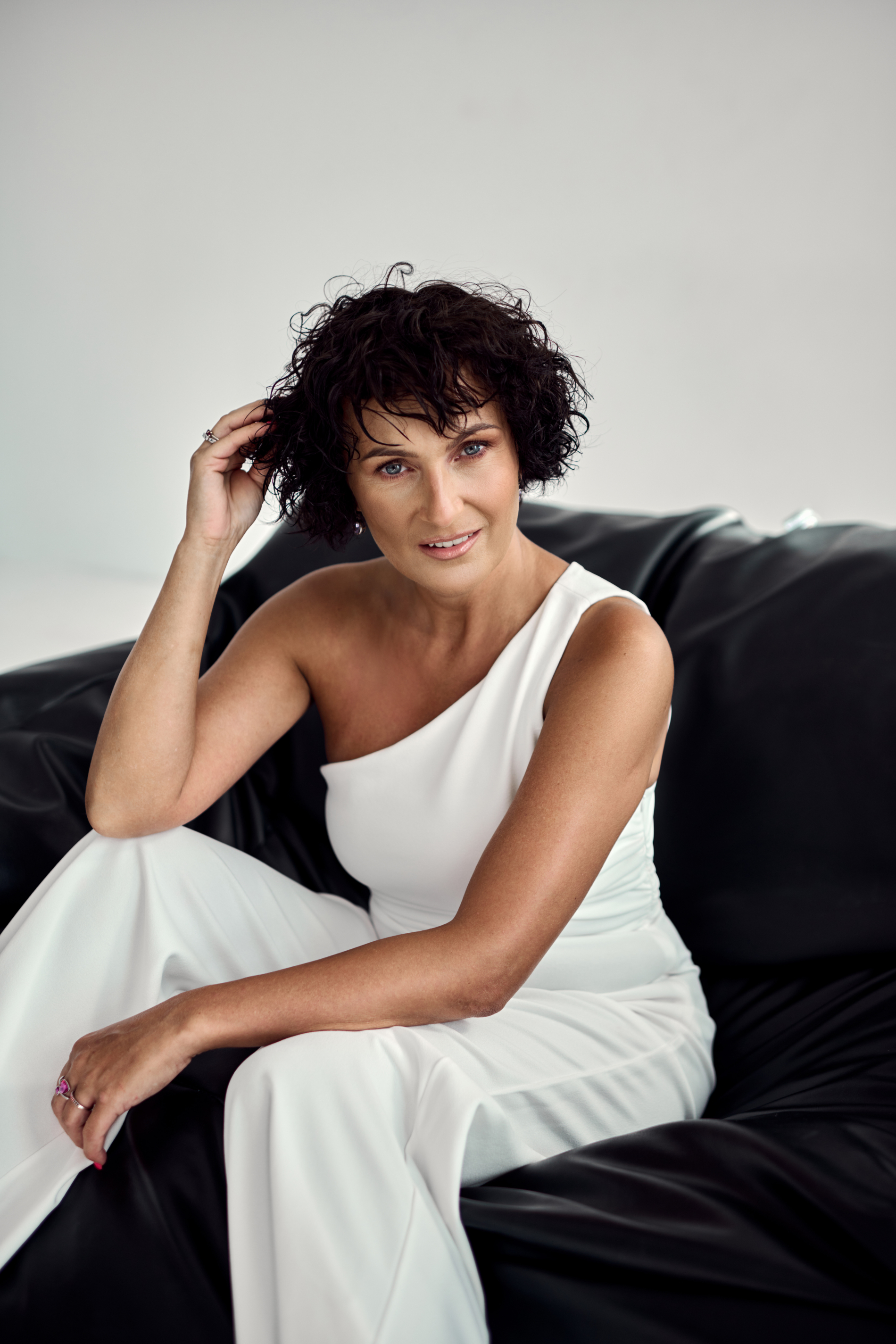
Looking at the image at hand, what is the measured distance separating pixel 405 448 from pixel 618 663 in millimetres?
402

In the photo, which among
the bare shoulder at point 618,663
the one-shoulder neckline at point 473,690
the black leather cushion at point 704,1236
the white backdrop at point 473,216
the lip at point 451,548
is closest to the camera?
the black leather cushion at point 704,1236

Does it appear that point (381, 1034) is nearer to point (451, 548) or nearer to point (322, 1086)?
point (322, 1086)

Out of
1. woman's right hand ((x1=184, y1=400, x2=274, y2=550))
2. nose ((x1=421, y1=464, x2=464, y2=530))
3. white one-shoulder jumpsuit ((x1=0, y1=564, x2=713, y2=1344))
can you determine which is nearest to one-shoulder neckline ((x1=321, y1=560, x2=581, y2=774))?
white one-shoulder jumpsuit ((x1=0, y1=564, x2=713, y2=1344))

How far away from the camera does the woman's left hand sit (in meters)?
1.24

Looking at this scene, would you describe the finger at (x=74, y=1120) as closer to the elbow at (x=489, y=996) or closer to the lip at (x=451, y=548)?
the elbow at (x=489, y=996)

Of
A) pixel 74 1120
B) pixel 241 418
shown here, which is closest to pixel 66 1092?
pixel 74 1120

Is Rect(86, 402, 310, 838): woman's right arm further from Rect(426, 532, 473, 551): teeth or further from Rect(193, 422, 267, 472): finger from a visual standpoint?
Rect(426, 532, 473, 551): teeth

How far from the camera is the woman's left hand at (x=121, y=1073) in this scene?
1.24 metres

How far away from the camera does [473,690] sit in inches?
63.5

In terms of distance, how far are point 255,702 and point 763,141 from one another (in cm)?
384

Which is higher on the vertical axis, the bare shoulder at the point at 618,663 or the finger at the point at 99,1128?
the bare shoulder at the point at 618,663

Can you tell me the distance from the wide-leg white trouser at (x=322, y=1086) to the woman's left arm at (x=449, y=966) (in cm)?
6

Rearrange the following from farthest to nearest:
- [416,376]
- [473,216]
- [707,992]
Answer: [473,216]
[707,992]
[416,376]

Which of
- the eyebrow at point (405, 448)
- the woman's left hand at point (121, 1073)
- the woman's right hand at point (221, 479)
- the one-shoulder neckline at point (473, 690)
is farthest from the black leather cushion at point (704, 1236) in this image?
the woman's right hand at point (221, 479)
